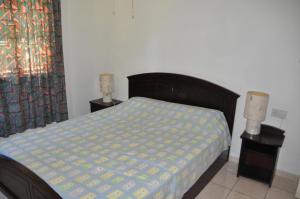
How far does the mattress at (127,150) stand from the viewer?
1.74 meters

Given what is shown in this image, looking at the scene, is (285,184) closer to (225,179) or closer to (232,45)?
(225,179)

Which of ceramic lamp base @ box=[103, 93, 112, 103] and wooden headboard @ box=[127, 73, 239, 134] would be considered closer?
wooden headboard @ box=[127, 73, 239, 134]

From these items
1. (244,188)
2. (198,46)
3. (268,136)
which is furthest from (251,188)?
(198,46)

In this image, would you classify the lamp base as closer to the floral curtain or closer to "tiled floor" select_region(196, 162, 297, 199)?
"tiled floor" select_region(196, 162, 297, 199)

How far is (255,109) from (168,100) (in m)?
1.19

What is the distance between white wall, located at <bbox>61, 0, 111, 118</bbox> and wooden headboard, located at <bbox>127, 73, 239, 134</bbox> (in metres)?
0.79

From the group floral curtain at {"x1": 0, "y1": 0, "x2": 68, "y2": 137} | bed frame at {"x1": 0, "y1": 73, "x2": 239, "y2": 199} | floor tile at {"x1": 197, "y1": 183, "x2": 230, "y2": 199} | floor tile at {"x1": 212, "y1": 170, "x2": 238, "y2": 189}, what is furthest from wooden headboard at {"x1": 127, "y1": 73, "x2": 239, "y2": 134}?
floral curtain at {"x1": 0, "y1": 0, "x2": 68, "y2": 137}

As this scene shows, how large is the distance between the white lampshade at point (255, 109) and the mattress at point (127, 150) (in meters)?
0.29

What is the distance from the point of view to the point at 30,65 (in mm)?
3342

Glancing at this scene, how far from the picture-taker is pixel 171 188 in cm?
189

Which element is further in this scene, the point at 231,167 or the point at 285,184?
the point at 231,167

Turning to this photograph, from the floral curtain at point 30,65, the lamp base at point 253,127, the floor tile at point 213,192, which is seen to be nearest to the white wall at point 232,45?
the lamp base at point 253,127

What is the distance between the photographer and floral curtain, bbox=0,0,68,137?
3.13 m

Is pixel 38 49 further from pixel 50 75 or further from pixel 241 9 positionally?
pixel 241 9
